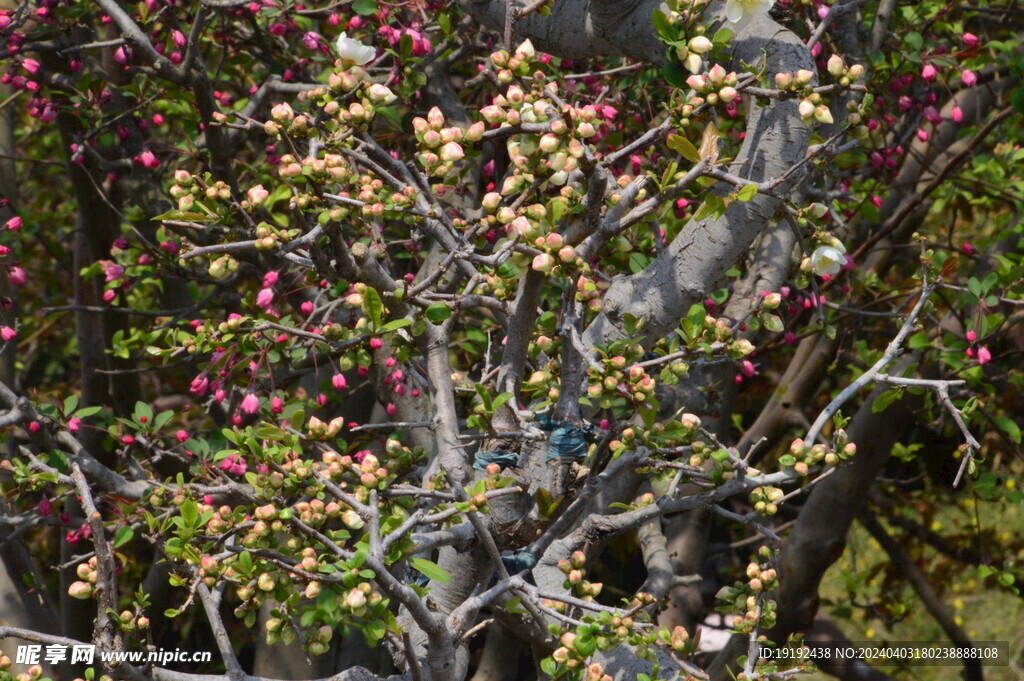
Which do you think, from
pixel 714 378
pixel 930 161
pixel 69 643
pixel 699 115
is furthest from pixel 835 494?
pixel 69 643

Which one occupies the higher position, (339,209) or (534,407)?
(339,209)

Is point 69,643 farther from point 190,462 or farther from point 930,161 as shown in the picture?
point 930,161

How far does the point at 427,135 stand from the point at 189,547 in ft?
2.98

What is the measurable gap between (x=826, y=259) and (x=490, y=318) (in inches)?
58.9

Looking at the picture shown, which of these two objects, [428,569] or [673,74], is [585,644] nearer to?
[428,569]

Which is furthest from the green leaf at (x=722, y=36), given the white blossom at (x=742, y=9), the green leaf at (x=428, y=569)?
the green leaf at (x=428, y=569)

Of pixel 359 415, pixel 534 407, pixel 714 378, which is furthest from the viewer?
pixel 359 415

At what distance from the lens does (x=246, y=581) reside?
172cm

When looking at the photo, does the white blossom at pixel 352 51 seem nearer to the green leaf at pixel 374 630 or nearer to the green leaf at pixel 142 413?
the green leaf at pixel 374 630

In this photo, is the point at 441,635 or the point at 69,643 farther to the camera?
the point at 69,643

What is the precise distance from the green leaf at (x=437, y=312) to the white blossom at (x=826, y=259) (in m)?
0.85

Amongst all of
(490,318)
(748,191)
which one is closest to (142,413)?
(490,318)

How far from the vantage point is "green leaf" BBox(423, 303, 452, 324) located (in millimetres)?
1866

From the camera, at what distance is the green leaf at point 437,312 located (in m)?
1.87
